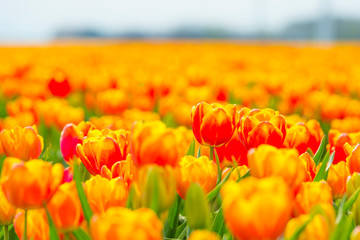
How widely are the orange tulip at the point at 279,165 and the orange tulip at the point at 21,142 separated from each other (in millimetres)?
497

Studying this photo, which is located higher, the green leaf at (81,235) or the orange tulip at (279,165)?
the orange tulip at (279,165)

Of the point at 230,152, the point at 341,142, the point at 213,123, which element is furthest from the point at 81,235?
the point at 341,142

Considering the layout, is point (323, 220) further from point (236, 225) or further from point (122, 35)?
point (122, 35)

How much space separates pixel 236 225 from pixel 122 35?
143 ft

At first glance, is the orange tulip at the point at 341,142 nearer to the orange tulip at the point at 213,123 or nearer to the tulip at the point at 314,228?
the orange tulip at the point at 213,123

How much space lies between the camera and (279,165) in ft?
2.76

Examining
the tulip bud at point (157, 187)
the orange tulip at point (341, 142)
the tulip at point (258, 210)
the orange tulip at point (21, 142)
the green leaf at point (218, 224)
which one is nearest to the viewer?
the tulip at point (258, 210)

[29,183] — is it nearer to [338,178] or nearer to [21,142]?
[21,142]

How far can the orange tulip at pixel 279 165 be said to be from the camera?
84cm

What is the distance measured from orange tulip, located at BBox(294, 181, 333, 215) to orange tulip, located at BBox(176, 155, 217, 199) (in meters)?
0.15

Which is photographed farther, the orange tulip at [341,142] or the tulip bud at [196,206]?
the orange tulip at [341,142]

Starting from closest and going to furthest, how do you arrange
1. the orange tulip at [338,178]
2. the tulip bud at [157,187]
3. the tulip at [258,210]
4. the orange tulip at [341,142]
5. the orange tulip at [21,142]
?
the tulip at [258,210]
the tulip bud at [157,187]
the orange tulip at [338,178]
the orange tulip at [21,142]
the orange tulip at [341,142]

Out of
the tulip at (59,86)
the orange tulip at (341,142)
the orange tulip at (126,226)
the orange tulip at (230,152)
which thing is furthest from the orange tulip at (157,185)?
the tulip at (59,86)

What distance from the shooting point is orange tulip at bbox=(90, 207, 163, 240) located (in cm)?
65
